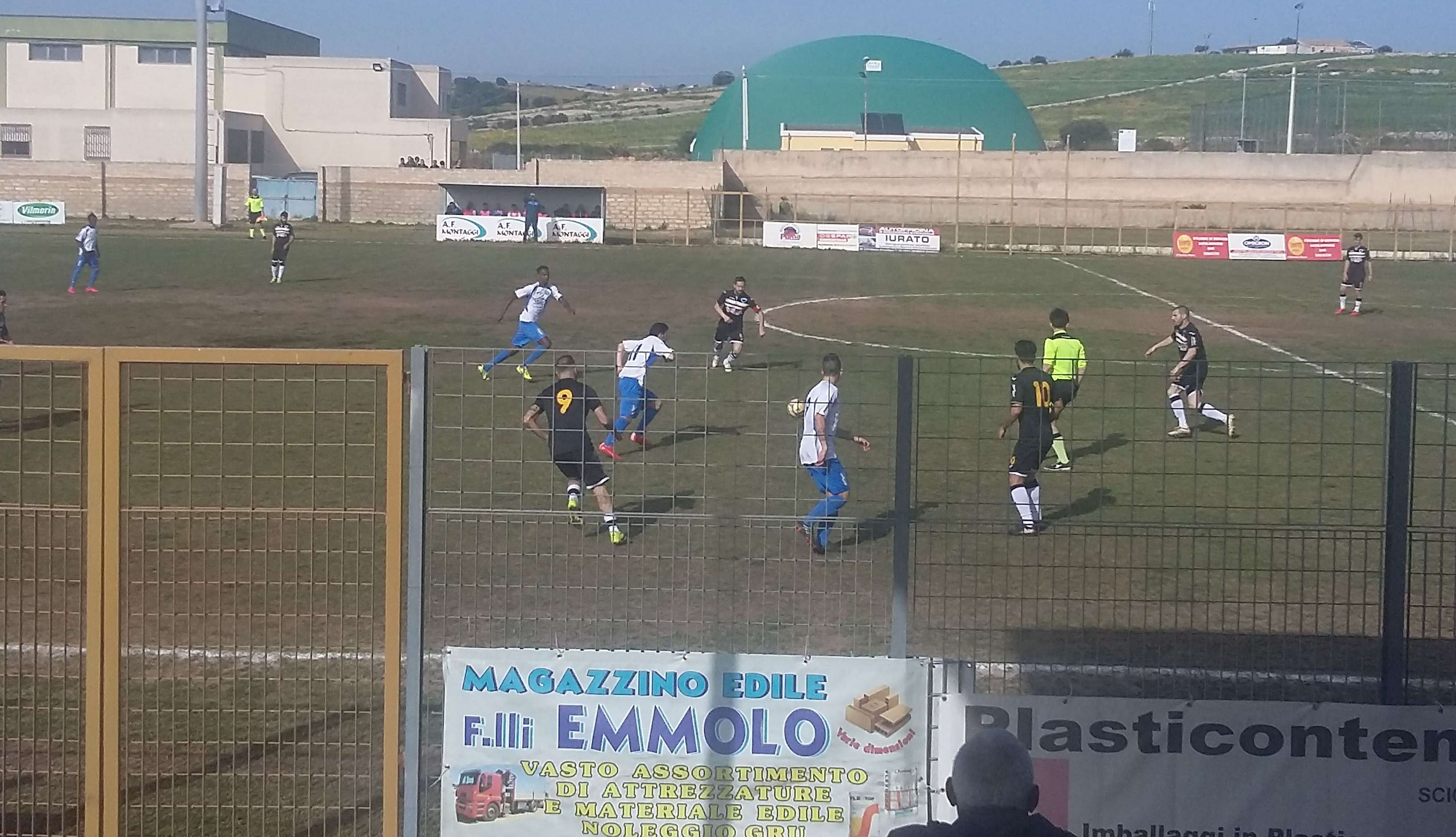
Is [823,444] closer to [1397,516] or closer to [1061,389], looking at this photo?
[1397,516]

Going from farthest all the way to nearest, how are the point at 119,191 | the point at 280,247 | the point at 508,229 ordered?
the point at 119,191, the point at 508,229, the point at 280,247

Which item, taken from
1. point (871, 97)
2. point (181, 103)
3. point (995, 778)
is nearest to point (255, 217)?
point (181, 103)

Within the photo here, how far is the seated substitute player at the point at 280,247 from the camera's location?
3588 centimetres

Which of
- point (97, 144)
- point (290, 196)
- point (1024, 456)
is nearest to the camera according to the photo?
point (1024, 456)

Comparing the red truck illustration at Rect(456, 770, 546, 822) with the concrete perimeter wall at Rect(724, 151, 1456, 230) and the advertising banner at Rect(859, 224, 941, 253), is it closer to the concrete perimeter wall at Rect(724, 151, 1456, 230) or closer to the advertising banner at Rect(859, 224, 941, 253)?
the advertising banner at Rect(859, 224, 941, 253)

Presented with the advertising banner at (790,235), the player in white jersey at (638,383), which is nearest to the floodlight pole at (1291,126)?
the advertising banner at (790,235)

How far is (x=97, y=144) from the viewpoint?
80.3m

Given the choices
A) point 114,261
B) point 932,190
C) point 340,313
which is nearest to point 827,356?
point 340,313

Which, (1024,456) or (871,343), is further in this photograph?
(871,343)

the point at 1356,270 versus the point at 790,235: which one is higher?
the point at 790,235

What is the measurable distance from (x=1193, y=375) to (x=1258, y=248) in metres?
52.6

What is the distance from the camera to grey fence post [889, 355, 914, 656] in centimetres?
616

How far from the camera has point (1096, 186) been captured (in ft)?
262

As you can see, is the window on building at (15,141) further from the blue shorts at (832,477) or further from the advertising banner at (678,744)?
the advertising banner at (678,744)
